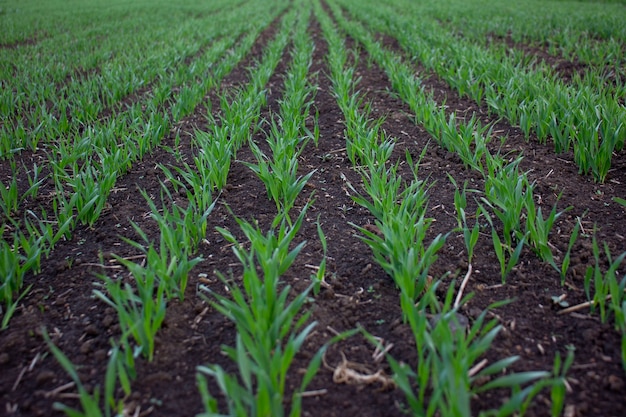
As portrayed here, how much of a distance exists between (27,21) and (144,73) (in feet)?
29.9

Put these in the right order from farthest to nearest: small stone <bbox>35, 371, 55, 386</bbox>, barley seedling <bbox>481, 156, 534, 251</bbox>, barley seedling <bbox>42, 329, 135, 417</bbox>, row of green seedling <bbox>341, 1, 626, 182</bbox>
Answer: row of green seedling <bbox>341, 1, 626, 182</bbox> < barley seedling <bbox>481, 156, 534, 251</bbox> < small stone <bbox>35, 371, 55, 386</bbox> < barley seedling <bbox>42, 329, 135, 417</bbox>

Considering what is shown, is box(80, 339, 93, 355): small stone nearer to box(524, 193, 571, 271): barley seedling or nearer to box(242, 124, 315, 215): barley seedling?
box(242, 124, 315, 215): barley seedling

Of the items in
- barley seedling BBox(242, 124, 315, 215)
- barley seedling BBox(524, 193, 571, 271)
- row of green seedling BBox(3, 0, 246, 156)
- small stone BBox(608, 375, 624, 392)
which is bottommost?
small stone BBox(608, 375, 624, 392)

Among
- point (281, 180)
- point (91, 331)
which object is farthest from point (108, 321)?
point (281, 180)

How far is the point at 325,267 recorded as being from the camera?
2.03 metres

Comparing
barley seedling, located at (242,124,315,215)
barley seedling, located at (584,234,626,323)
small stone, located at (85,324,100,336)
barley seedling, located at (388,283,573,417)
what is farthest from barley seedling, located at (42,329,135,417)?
barley seedling, located at (584,234,626,323)

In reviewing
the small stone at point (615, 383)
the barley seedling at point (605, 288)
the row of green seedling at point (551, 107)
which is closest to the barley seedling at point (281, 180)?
the barley seedling at point (605, 288)

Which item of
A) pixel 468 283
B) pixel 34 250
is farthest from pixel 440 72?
pixel 34 250

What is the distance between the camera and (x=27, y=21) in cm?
1238

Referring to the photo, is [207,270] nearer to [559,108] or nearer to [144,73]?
[559,108]

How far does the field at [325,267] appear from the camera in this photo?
1.37 metres

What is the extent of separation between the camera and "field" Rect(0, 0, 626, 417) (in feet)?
4.48

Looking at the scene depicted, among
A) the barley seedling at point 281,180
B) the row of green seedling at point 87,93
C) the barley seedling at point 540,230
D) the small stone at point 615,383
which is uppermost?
the row of green seedling at point 87,93

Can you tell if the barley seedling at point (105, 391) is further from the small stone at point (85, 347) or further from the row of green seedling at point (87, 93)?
the row of green seedling at point (87, 93)
